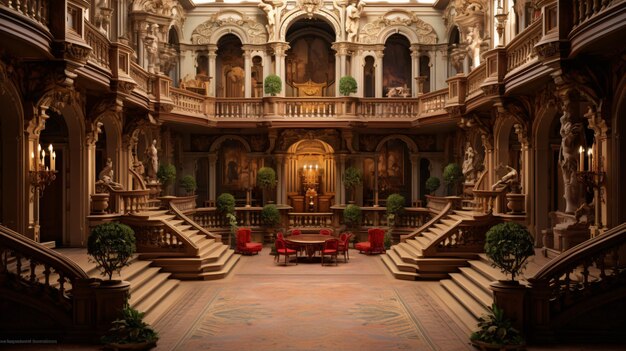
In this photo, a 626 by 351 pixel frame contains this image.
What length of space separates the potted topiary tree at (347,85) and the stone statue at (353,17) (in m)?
2.36

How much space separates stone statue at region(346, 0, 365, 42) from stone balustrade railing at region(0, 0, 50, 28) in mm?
15915

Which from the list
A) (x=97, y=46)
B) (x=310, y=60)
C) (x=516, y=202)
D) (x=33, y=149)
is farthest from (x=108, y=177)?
(x=310, y=60)

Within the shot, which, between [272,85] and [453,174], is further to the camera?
[272,85]

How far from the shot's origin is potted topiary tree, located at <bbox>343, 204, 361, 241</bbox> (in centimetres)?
2358

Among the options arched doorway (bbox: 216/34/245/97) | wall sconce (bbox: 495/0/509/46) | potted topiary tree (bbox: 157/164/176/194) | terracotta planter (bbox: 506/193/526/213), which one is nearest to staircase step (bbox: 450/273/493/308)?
terracotta planter (bbox: 506/193/526/213)

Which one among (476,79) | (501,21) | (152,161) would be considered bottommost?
(152,161)

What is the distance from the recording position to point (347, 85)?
79.2 ft

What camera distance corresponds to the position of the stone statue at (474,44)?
20.4 m

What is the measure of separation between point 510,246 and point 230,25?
19708mm

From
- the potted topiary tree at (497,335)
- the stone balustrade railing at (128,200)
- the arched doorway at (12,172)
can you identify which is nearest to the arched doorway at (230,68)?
the stone balustrade railing at (128,200)

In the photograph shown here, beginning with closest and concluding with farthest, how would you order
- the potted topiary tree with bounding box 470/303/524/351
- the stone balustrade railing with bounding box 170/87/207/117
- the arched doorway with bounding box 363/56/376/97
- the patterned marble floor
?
the potted topiary tree with bounding box 470/303/524/351 → the patterned marble floor → the stone balustrade railing with bounding box 170/87/207/117 → the arched doorway with bounding box 363/56/376/97

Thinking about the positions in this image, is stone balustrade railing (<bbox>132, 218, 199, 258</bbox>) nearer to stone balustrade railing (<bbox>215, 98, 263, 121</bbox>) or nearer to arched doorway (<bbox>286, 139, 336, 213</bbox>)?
stone balustrade railing (<bbox>215, 98, 263, 121</bbox>)

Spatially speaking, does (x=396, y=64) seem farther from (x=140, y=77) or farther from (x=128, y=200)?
(x=128, y=200)

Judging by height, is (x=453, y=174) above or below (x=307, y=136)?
below
